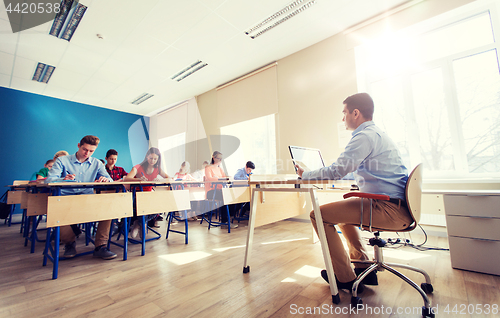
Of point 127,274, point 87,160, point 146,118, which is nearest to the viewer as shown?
point 127,274

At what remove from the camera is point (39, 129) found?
558cm

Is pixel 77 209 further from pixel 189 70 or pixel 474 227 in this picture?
pixel 189 70

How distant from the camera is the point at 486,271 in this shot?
160 centimetres

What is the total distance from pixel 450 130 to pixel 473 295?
2.28m

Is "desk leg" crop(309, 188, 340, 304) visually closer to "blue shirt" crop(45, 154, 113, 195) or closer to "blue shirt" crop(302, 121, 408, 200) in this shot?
"blue shirt" crop(302, 121, 408, 200)

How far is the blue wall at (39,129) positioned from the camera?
5.16m

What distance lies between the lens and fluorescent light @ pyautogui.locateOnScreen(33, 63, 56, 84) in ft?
14.7

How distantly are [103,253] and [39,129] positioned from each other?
5.49 metres

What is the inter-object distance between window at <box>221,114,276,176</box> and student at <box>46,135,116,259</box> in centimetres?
299

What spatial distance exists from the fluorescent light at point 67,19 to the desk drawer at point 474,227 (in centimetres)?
494

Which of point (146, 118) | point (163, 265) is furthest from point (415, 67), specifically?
point (146, 118)

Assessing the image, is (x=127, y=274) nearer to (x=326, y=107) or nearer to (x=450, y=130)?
(x=326, y=107)

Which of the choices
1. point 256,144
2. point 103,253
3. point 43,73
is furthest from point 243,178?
point 43,73

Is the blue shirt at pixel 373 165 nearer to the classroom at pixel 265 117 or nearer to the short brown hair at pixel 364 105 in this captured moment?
the short brown hair at pixel 364 105
